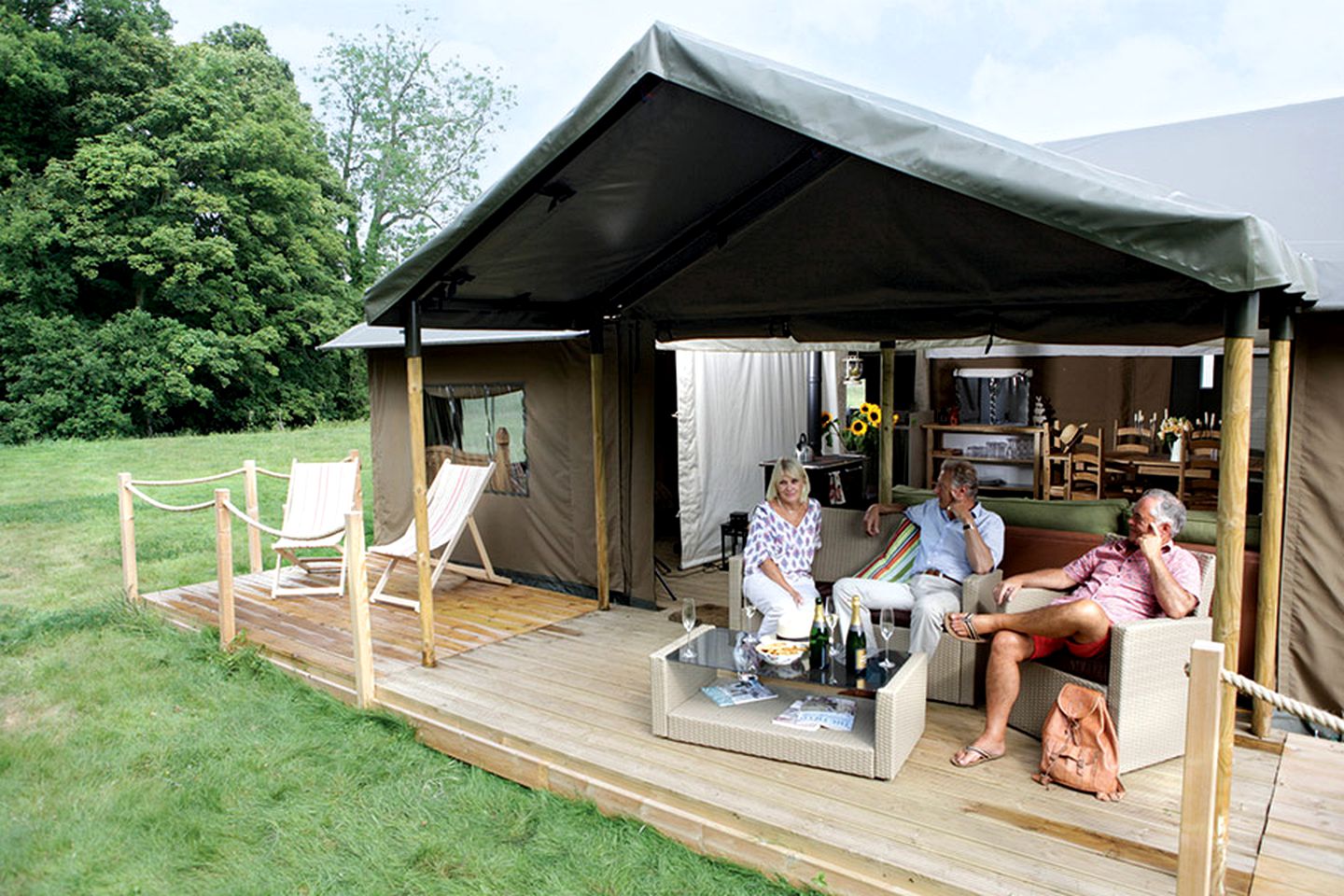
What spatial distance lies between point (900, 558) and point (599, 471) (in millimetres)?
2067

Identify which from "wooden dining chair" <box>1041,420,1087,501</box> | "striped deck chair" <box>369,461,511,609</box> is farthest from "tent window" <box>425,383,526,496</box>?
"wooden dining chair" <box>1041,420,1087,501</box>

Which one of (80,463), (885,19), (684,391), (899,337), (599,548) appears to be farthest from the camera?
(885,19)

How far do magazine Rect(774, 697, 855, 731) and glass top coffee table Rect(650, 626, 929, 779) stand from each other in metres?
0.03

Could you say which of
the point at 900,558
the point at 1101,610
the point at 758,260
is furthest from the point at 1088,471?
the point at 1101,610

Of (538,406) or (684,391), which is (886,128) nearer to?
(538,406)

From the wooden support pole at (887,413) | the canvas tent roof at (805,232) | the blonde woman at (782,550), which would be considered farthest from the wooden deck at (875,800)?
the wooden support pole at (887,413)

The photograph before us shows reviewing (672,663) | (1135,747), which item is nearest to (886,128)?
(672,663)

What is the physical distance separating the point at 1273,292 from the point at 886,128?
4.96ft

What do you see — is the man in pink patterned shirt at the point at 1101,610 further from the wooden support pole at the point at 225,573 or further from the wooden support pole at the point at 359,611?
the wooden support pole at the point at 225,573

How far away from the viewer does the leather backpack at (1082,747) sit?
299 centimetres

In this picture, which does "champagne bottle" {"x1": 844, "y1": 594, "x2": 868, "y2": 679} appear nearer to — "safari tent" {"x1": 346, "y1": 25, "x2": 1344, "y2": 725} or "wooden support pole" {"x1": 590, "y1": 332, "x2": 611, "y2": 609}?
"safari tent" {"x1": 346, "y1": 25, "x2": 1344, "y2": 725}

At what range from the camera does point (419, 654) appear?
477 cm

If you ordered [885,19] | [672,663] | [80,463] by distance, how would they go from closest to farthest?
[672,663]
[80,463]
[885,19]

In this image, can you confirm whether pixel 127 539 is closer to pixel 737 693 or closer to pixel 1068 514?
pixel 737 693
